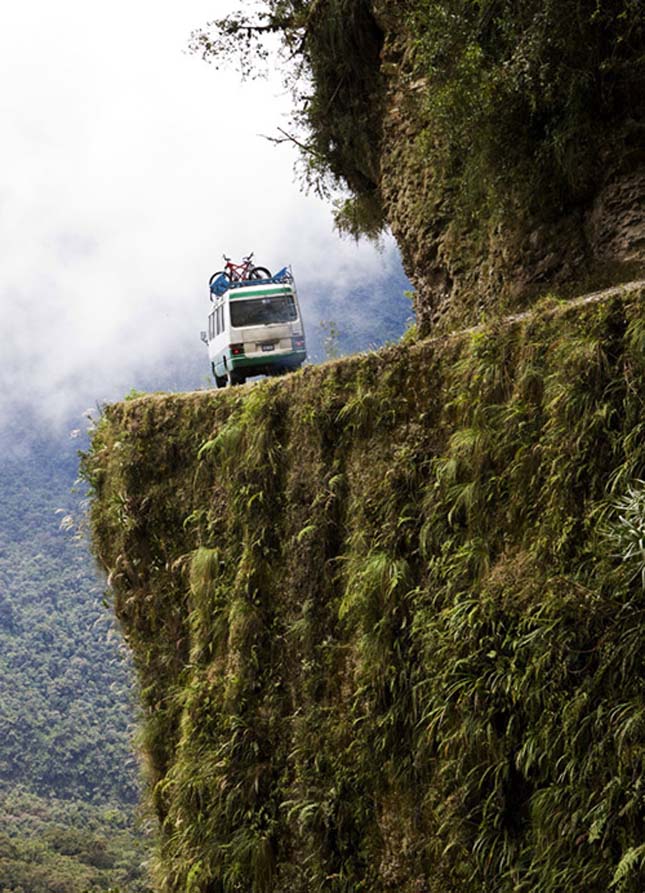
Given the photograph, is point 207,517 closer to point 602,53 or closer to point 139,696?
point 139,696

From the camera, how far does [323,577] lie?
8.46m

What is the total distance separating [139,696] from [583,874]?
295 inches

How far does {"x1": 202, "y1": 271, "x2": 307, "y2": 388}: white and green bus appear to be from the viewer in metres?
16.8

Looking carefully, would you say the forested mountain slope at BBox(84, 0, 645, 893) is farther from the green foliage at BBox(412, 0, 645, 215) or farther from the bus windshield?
the bus windshield

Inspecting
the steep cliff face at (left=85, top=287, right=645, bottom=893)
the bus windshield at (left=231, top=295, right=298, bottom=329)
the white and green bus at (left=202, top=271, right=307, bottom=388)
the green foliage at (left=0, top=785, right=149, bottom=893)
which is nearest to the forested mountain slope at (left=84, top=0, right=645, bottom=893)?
the steep cliff face at (left=85, top=287, right=645, bottom=893)

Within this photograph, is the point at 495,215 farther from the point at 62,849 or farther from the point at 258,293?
the point at 62,849

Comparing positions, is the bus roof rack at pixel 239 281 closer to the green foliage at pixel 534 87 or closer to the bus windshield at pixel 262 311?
the bus windshield at pixel 262 311

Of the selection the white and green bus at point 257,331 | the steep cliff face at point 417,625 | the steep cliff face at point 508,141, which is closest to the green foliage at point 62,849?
the white and green bus at point 257,331

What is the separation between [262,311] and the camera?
17.2 m

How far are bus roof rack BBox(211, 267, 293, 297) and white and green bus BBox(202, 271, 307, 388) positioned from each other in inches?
0.9

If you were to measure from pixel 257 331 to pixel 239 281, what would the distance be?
1496 millimetres

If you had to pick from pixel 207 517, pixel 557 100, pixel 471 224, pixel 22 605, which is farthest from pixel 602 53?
pixel 22 605

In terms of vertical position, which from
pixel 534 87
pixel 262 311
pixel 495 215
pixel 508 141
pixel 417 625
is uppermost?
pixel 534 87

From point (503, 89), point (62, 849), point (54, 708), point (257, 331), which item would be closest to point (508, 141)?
point (503, 89)
